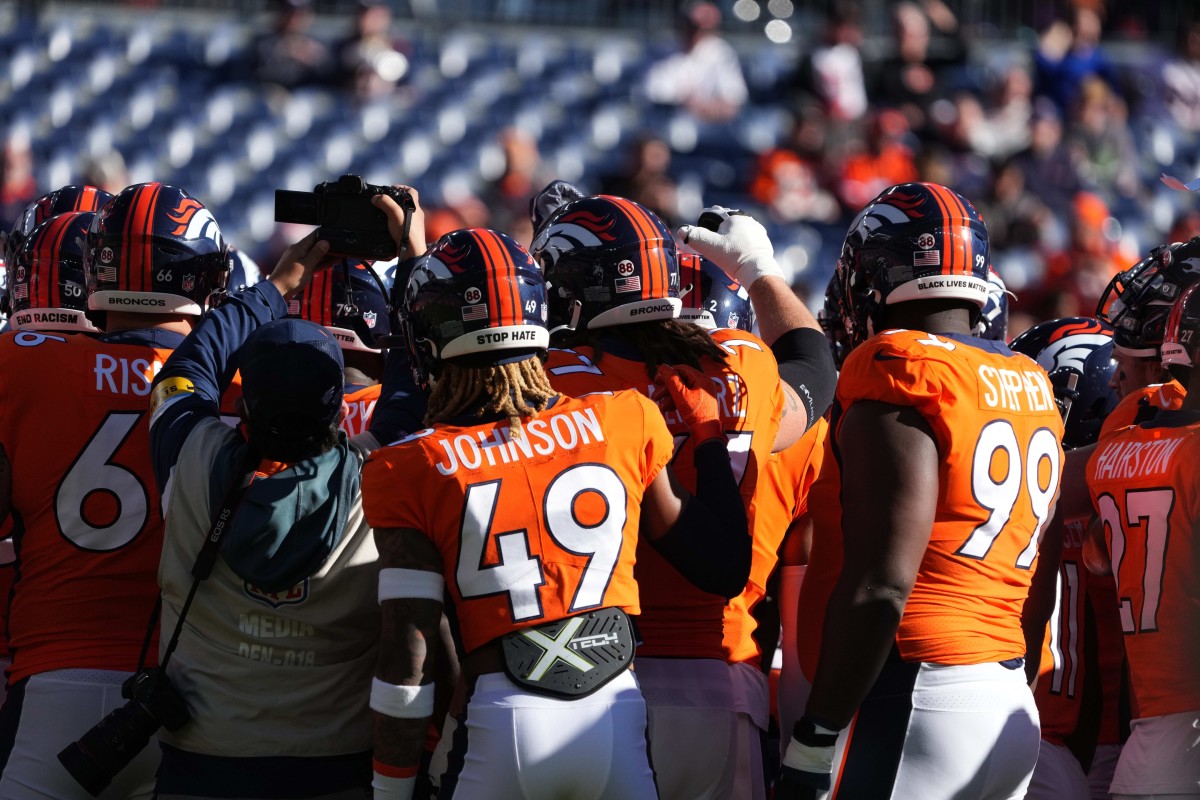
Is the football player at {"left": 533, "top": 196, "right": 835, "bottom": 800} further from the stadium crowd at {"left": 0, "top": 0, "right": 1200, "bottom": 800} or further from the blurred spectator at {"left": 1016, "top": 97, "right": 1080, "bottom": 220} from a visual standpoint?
the blurred spectator at {"left": 1016, "top": 97, "right": 1080, "bottom": 220}

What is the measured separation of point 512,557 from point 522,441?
0.78ft

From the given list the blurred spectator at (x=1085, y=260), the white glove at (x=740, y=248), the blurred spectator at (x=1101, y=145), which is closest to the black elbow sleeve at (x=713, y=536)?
the white glove at (x=740, y=248)

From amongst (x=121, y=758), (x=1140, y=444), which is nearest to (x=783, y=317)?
(x=1140, y=444)

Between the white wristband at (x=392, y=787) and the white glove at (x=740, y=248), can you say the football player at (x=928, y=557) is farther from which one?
the white wristband at (x=392, y=787)

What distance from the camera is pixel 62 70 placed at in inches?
543

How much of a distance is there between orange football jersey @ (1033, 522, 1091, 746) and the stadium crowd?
0.5 inches

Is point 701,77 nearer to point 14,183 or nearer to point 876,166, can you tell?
point 876,166

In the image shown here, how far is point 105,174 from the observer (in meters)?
11.4

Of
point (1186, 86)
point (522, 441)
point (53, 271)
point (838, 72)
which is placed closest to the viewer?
point (522, 441)

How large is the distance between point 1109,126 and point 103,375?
12.5 m

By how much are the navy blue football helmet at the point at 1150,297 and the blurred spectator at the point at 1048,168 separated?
31.0 ft

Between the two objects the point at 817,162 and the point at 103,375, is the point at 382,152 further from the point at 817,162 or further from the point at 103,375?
the point at 103,375

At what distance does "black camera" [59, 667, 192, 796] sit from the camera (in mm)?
3264

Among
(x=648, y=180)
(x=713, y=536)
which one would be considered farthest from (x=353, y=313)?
(x=648, y=180)
